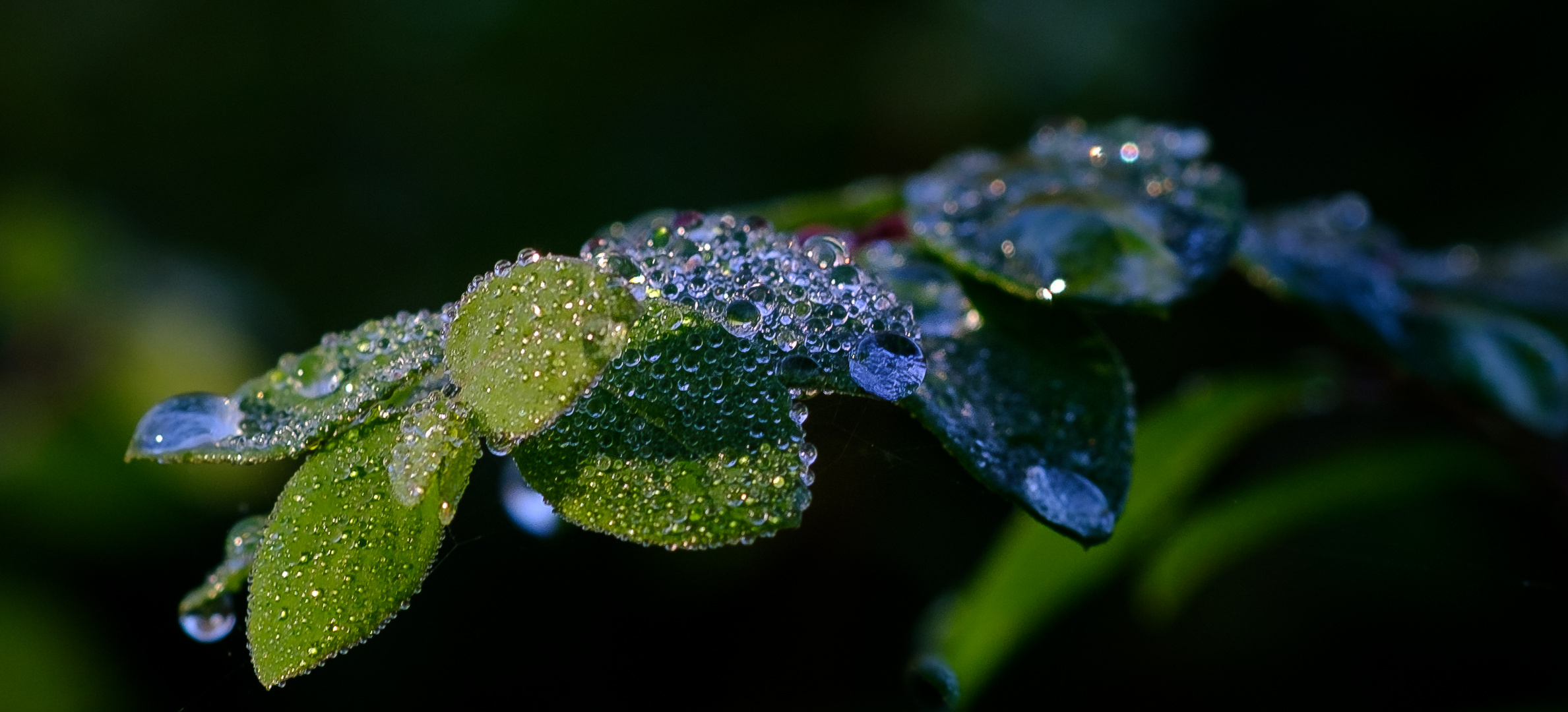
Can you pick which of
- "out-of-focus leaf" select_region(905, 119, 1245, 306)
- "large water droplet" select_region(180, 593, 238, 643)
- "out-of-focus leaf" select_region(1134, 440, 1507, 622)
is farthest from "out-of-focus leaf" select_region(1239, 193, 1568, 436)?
"large water droplet" select_region(180, 593, 238, 643)

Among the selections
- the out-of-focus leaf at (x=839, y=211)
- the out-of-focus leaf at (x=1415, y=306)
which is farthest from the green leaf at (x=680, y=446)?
the out-of-focus leaf at (x=1415, y=306)

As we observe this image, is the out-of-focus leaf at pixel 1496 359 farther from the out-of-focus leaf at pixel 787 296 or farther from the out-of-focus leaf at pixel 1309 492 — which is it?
the out-of-focus leaf at pixel 787 296

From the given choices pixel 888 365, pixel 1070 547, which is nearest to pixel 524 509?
pixel 888 365

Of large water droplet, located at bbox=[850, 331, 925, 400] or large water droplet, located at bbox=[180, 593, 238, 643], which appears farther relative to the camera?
large water droplet, located at bbox=[180, 593, 238, 643]

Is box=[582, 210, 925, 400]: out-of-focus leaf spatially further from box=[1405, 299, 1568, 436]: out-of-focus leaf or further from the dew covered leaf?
box=[1405, 299, 1568, 436]: out-of-focus leaf

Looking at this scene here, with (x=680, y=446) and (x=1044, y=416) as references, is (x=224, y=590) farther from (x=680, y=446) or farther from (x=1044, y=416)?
(x=1044, y=416)
